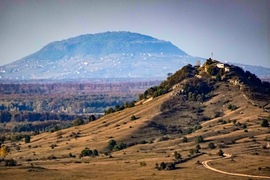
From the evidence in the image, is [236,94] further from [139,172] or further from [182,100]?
[139,172]

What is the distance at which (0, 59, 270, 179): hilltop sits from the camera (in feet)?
278

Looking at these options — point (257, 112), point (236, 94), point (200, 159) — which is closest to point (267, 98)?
point (236, 94)

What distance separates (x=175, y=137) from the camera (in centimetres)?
12644

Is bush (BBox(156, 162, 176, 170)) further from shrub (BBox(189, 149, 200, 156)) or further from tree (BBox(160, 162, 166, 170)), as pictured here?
shrub (BBox(189, 149, 200, 156))

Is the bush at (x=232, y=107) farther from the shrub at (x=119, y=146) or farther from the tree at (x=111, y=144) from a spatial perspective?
the tree at (x=111, y=144)

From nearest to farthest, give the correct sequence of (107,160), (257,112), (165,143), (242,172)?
(242,172), (107,160), (165,143), (257,112)

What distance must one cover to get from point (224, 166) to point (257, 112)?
55375 millimetres

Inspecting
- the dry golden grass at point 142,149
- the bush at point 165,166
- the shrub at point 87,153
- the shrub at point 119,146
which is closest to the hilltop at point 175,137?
the dry golden grass at point 142,149

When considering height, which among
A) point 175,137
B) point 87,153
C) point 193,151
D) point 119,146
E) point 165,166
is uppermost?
point 193,151

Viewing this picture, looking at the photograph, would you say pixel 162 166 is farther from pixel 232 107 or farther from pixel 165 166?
pixel 232 107

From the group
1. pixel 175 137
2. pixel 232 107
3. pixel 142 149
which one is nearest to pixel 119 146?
pixel 142 149

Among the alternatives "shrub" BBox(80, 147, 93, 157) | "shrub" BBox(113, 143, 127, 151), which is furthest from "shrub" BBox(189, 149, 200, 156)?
"shrub" BBox(80, 147, 93, 157)

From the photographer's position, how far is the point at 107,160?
100 meters

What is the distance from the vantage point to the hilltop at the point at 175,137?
84.7 metres
